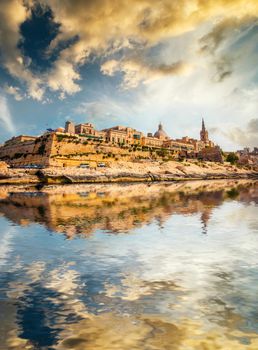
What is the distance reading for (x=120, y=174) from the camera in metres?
46.5

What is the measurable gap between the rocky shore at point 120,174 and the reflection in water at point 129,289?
105ft

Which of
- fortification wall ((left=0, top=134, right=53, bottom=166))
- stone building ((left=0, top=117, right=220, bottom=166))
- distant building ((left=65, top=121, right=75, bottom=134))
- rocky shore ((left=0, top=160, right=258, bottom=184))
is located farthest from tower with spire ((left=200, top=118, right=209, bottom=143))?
fortification wall ((left=0, top=134, right=53, bottom=166))

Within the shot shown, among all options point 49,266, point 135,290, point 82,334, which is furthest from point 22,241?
point 82,334

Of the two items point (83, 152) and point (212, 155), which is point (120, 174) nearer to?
point (83, 152)

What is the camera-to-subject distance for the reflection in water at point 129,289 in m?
3.36

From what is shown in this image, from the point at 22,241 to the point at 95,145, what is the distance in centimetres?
5650

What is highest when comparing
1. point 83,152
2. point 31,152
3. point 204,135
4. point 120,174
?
point 204,135

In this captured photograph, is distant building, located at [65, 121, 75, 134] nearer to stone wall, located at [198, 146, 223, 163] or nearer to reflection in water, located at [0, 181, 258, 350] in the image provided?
stone wall, located at [198, 146, 223, 163]

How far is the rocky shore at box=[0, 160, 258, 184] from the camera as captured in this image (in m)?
39.7

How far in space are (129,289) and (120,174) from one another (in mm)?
41847

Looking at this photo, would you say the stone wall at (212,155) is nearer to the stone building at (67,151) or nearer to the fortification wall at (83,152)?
the stone building at (67,151)

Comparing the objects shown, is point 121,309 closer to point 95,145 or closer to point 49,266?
point 49,266

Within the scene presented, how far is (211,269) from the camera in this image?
5.62 meters

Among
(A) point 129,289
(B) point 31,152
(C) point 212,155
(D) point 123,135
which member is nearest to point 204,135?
(C) point 212,155
